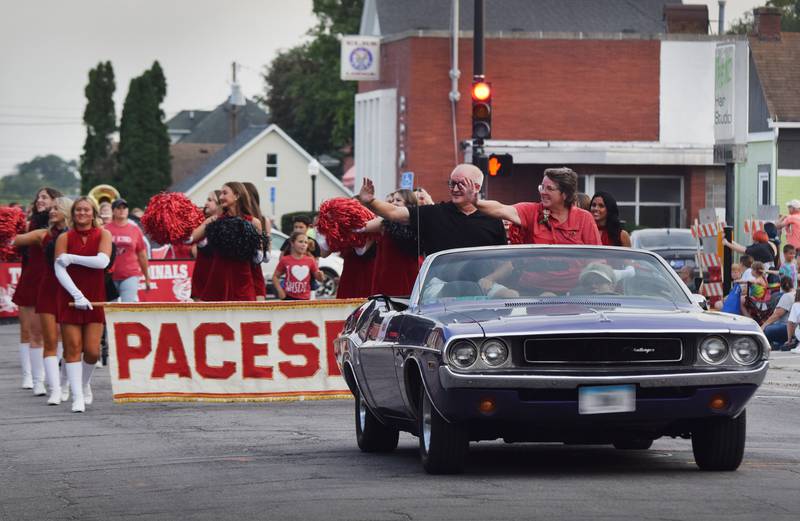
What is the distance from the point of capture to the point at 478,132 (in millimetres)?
25750

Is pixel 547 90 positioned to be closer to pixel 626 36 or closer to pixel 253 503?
pixel 626 36

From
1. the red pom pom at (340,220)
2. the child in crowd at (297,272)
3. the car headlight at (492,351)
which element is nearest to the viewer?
the car headlight at (492,351)

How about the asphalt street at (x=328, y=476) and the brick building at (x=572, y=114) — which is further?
the brick building at (x=572, y=114)

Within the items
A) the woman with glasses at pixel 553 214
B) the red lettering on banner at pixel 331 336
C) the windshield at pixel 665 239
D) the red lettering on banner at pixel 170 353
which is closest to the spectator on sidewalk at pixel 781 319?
the red lettering on banner at pixel 331 336

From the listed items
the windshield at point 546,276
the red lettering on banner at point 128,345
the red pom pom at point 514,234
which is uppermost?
the red pom pom at point 514,234

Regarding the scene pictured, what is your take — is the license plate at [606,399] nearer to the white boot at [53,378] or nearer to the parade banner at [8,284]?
the white boot at [53,378]

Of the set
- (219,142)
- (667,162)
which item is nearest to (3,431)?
(667,162)

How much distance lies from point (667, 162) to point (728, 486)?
162ft

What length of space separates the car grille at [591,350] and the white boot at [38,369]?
873 cm

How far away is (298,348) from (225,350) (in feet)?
2.19

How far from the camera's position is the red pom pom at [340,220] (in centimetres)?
1483

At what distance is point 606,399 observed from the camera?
9.00 meters

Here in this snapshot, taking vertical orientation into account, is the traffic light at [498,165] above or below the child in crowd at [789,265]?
above

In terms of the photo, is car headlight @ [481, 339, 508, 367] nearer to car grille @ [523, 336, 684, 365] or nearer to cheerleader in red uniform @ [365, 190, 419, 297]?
car grille @ [523, 336, 684, 365]
